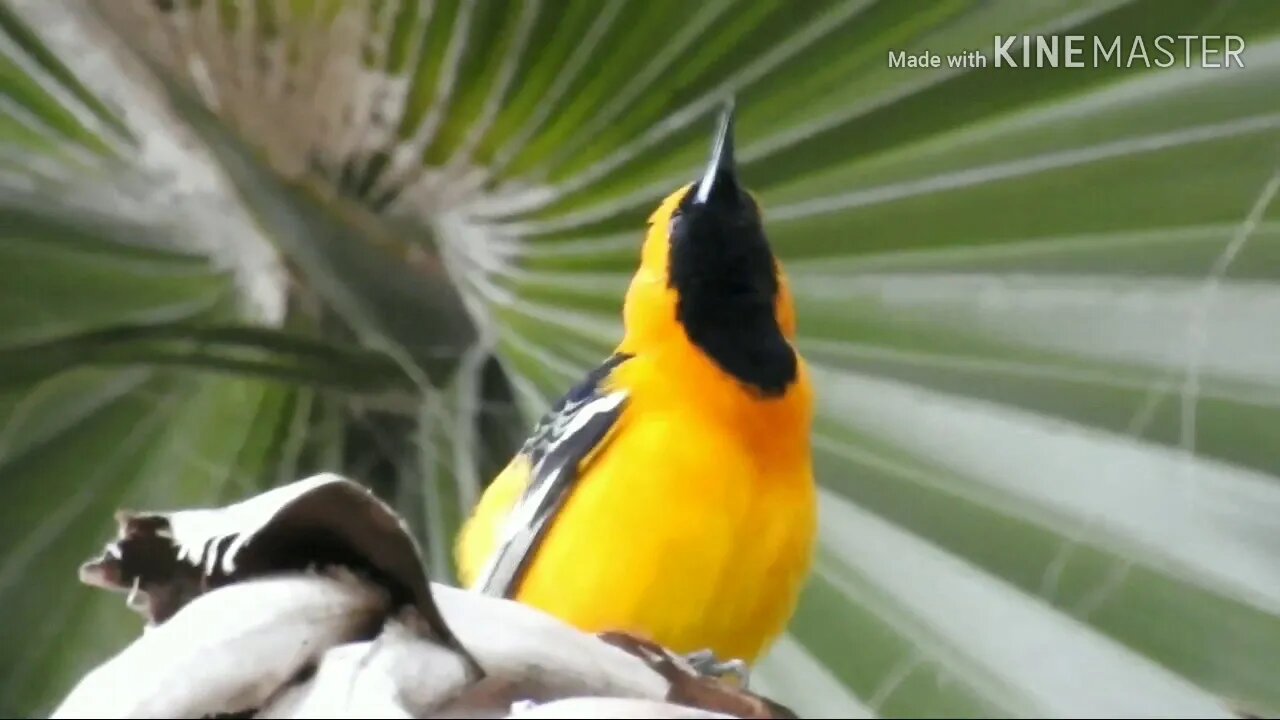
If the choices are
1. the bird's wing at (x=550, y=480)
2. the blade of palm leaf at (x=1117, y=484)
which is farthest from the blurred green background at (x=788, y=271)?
the bird's wing at (x=550, y=480)

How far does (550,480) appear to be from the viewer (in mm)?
703

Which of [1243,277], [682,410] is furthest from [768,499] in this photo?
[1243,277]

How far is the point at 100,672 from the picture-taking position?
28cm

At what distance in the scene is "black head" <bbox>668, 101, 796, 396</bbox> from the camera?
738 mm

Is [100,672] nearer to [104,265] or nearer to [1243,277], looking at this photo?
[104,265]

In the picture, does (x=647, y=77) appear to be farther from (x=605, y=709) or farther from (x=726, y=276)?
(x=605, y=709)

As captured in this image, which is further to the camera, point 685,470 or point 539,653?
point 685,470

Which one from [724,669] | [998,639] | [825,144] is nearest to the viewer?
[724,669]

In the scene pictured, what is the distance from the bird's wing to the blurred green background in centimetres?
11

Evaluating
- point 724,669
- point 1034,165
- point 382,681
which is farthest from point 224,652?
point 1034,165

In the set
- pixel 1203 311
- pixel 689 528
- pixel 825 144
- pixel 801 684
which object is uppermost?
pixel 825 144

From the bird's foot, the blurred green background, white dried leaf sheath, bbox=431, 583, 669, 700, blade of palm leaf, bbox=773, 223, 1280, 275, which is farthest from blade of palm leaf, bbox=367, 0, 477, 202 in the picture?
white dried leaf sheath, bbox=431, 583, 669, 700

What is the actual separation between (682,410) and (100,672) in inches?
17.5

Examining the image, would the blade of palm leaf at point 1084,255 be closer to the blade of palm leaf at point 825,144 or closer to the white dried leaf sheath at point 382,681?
the blade of palm leaf at point 825,144
